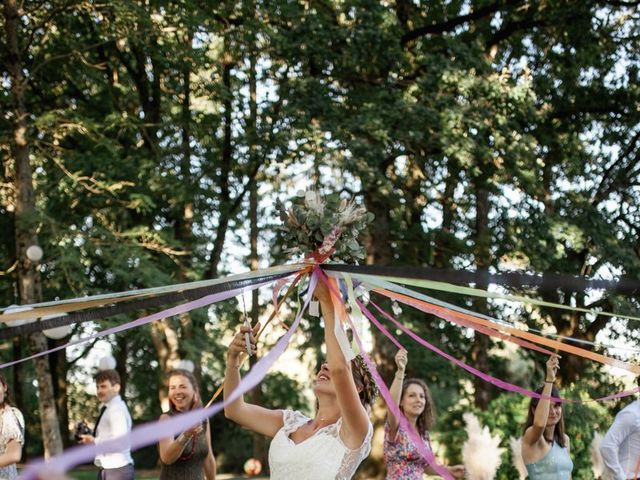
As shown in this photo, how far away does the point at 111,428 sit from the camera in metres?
5.98

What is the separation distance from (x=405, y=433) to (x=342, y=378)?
117 inches

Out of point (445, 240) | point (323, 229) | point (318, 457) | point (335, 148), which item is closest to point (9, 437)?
point (318, 457)

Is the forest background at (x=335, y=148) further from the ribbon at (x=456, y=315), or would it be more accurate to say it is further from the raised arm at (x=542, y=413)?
the ribbon at (x=456, y=315)

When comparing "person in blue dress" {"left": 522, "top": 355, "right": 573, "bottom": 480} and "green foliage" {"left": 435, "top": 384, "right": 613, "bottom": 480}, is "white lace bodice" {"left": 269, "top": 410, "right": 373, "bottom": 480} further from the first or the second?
"green foliage" {"left": 435, "top": 384, "right": 613, "bottom": 480}

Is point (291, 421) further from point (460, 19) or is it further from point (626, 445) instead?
point (460, 19)

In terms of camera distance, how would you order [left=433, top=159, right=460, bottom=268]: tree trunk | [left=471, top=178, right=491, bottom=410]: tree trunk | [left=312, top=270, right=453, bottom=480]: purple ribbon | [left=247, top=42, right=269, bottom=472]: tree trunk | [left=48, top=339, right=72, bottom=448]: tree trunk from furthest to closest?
[left=48, top=339, right=72, bottom=448]: tree trunk, [left=433, top=159, right=460, bottom=268]: tree trunk, [left=471, top=178, right=491, bottom=410]: tree trunk, [left=247, top=42, right=269, bottom=472]: tree trunk, [left=312, top=270, right=453, bottom=480]: purple ribbon

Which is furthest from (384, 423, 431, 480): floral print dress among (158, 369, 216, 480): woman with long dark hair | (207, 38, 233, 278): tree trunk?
(207, 38, 233, 278): tree trunk

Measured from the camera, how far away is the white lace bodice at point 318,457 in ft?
11.7

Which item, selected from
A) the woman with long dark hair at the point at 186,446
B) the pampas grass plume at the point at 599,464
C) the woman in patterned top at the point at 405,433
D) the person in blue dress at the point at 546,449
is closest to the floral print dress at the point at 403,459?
the woman in patterned top at the point at 405,433

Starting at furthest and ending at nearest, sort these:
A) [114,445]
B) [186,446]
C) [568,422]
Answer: [568,422] < [186,446] < [114,445]

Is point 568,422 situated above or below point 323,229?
below

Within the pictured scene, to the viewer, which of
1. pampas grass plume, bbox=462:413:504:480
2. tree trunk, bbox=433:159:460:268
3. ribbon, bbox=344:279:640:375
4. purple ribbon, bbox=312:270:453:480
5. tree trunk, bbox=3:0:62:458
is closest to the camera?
purple ribbon, bbox=312:270:453:480

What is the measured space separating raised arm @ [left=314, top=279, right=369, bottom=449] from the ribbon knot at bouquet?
0.20 m

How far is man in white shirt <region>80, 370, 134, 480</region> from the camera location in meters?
5.89
